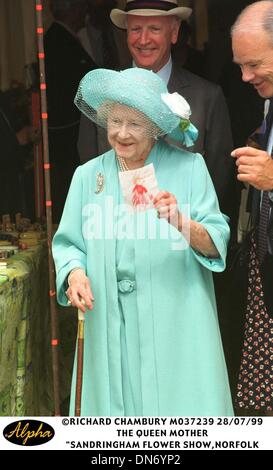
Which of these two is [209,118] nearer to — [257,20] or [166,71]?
[166,71]

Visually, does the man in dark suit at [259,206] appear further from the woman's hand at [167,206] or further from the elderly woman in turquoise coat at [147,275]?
the woman's hand at [167,206]

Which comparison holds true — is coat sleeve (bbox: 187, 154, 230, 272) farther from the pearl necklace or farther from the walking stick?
the walking stick

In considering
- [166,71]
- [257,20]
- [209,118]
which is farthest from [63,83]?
[257,20]

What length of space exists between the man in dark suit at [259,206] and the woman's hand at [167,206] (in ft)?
1.18

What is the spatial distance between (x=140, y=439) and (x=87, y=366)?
43 cm

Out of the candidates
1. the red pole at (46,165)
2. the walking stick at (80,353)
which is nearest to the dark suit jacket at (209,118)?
the red pole at (46,165)

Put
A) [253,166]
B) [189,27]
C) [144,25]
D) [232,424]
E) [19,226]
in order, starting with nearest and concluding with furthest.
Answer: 1. [253,166]
2. [232,424]
3. [144,25]
4. [189,27]
5. [19,226]

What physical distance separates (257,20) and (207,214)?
797mm

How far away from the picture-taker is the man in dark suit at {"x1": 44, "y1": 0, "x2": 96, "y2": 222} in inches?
200

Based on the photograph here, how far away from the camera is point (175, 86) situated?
4434 mm

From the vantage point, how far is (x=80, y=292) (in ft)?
11.9

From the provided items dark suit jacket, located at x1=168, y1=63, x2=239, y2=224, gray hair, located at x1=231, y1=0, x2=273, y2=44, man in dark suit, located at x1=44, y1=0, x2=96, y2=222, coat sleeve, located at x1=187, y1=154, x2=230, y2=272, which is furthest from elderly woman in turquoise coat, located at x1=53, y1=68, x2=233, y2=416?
man in dark suit, located at x1=44, y1=0, x2=96, y2=222
